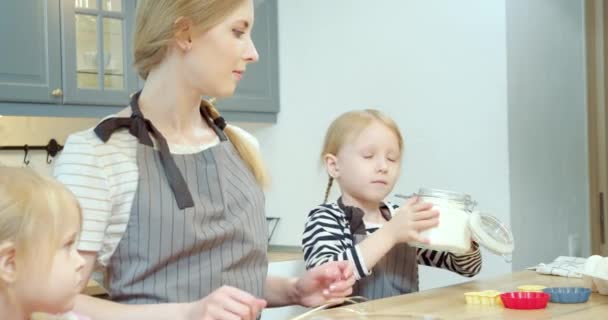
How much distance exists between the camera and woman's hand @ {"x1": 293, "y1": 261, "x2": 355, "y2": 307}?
4.11 ft

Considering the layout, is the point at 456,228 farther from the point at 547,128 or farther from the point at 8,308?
the point at 547,128

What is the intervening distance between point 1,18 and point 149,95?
144 centimetres

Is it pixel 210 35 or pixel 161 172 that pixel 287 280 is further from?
pixel 210 35

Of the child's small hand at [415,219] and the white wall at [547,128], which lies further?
the white wall at [547,128]

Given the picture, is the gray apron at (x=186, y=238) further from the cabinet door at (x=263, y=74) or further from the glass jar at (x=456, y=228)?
the cabinet door at (x=263, y=74)

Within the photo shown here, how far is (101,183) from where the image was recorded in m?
1.11

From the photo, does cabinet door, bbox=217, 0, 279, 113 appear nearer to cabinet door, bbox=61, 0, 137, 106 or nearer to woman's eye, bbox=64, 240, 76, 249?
cabinet door, bbox=61, 0, 137, 106

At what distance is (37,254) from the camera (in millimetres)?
897

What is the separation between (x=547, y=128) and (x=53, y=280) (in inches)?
85.1

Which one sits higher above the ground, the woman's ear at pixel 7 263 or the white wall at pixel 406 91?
the white wall at pixel 406 91

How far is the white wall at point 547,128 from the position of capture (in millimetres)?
2578

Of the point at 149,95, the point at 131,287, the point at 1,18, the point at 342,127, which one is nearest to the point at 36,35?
the point at 1,18

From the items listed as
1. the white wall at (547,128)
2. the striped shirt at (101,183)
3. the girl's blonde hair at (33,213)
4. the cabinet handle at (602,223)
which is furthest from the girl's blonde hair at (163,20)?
the cabinet handle at (602,223)

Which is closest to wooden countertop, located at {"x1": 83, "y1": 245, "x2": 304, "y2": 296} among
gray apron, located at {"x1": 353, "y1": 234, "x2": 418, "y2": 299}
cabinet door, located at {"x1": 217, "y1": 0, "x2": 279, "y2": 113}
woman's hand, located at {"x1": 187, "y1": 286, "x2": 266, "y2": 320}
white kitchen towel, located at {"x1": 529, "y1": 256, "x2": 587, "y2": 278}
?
cabinet door, located at {"x1": 217, "y1": 0, "x2": 279, "y2": 113}
